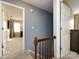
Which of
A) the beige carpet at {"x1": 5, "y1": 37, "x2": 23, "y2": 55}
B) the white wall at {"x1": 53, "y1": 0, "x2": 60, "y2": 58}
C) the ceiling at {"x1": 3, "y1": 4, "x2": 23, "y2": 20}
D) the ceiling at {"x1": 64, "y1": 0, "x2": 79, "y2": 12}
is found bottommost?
the beige carpet at {"x1": 5, "y1": 37, "x2": 23, "y2": 55}

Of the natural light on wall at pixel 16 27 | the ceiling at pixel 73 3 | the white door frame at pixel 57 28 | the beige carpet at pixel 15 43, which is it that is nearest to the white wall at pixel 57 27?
the white door frame at pixel 57 28

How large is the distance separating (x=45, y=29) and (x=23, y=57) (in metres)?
3.51

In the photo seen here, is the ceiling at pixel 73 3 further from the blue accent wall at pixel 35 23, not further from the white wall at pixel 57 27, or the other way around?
the blue accent wall at pixel 35 23

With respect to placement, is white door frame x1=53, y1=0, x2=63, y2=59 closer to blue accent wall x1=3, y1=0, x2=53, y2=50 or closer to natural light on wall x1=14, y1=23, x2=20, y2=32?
blue accent wall x1=3, y1=0, x2=53, y2=50

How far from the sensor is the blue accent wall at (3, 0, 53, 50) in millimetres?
4582

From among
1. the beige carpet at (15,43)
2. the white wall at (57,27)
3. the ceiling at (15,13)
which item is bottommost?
the beige carpet at (15,43)

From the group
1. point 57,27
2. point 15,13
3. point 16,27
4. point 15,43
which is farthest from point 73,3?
point 15,43

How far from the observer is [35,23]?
5.25 meters

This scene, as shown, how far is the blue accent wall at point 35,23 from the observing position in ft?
15.0

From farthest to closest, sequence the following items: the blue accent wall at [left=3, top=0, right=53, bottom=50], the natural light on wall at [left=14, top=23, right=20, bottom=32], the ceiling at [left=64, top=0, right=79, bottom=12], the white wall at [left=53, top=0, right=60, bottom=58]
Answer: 1. the natural light on wall at [left=14, top=23, right=20, bottom=32]
2. the blue accent wall at [left=3, top=0, right=53, bottom=50]
3. the ceiling at [left=64, top=0, right=79, bottom=12]
4. the white wall at [left=53, top=0, right=60, bottom=58]

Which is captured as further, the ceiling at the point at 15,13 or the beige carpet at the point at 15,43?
the beige carpet at the point at 15,43

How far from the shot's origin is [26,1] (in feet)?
14.2

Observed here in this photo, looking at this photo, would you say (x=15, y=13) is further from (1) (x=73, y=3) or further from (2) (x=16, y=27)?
(1) (x=73, y=3)

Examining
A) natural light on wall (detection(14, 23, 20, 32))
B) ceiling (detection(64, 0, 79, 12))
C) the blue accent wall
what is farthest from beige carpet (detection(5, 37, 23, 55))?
ceiling (detection(64, 0, 79, 12))
